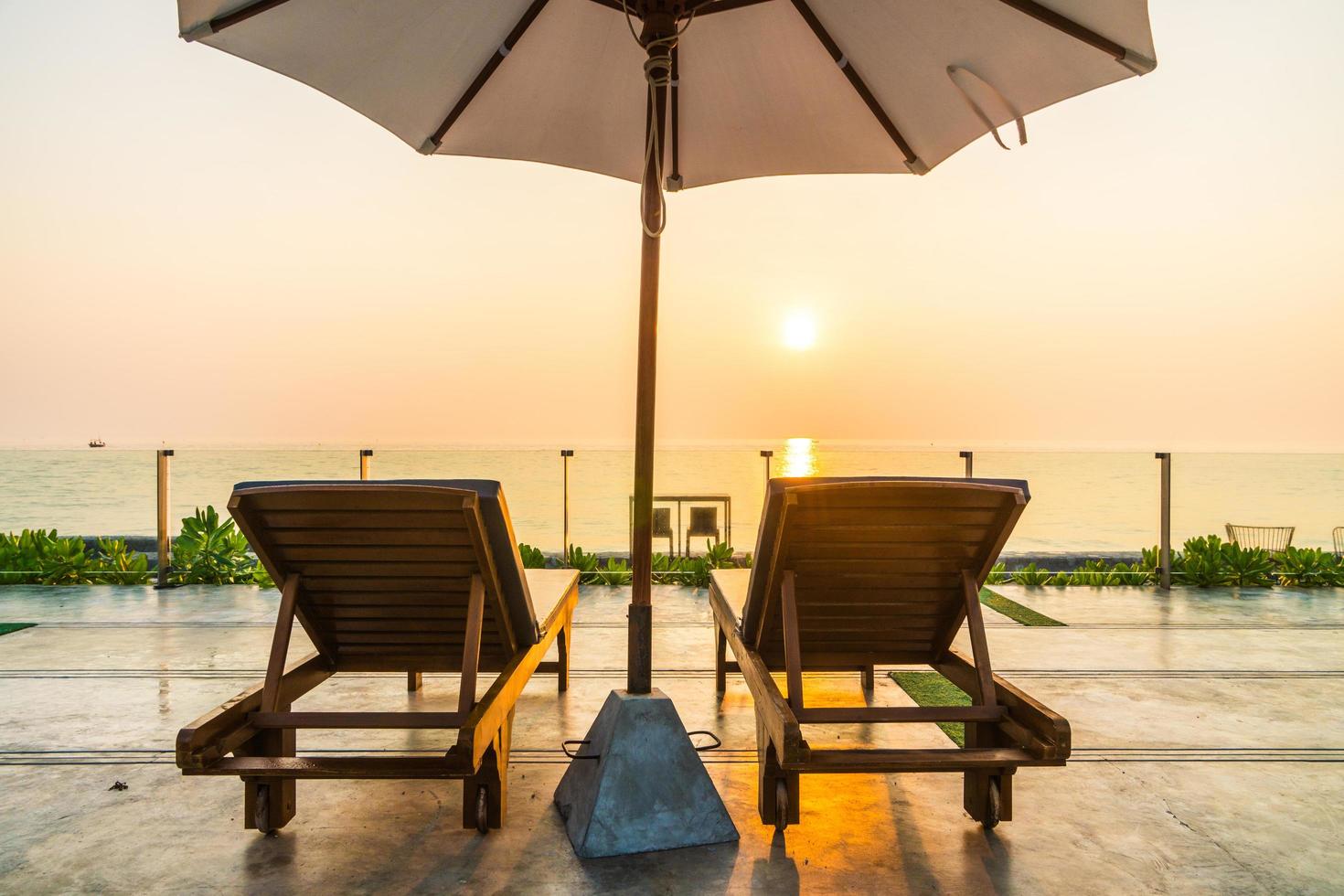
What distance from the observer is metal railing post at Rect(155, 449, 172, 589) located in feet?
19.0

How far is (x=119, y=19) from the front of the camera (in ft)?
31.7

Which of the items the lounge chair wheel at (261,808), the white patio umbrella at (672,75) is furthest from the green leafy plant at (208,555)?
the white patio umbrella at (672,75)

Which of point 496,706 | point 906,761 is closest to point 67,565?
point 496,706

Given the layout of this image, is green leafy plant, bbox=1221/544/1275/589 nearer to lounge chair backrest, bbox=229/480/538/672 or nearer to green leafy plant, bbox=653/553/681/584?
green leafy plant, bbox=653/553/681/584

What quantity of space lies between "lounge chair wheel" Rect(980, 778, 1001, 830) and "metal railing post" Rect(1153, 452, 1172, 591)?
468 centimetres

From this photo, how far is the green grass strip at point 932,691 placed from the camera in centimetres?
319

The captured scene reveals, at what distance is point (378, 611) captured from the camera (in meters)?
2.33

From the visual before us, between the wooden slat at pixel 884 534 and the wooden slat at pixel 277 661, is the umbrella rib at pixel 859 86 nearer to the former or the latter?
the wooden slat at pixel 884 534

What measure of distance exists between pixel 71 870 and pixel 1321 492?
30.1m

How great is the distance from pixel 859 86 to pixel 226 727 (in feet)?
9.04

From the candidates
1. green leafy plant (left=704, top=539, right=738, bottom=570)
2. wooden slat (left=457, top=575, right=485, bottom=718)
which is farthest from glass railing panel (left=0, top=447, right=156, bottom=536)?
wooden slat (left=457, top=575, right=485, bottom=718)

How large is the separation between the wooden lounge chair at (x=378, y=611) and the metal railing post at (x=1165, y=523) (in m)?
5.51

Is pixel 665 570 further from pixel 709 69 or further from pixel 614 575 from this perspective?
pixel 709 69

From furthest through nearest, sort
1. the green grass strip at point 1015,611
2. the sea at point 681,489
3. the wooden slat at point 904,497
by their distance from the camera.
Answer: the sea at point 681,489 < the green grass strip at point 1015,611 < the wooden slat at point 904,497
